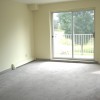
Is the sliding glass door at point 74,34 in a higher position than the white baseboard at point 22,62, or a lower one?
higher

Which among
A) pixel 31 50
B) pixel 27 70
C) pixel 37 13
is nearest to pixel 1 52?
pixel 27 70

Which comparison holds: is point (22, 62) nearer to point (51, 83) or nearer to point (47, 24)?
point (47, 24)

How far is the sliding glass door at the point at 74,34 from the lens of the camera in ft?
22.3

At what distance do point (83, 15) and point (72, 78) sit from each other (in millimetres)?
2974

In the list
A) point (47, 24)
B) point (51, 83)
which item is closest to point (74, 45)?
point (47, 24)

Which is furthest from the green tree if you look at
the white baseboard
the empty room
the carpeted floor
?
the white baseboard

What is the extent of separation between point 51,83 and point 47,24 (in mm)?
3346

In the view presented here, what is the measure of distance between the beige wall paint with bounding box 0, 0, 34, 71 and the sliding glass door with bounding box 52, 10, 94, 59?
1.05 m

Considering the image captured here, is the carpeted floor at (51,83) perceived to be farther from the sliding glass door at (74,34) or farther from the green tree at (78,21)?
the green tree at (78,21)

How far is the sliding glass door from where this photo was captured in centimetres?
679

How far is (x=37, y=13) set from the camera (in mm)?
7254

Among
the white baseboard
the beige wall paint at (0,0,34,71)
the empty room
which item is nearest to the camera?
the empty room

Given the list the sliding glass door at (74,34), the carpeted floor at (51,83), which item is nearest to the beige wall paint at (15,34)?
the carpeted floor at (51,83)

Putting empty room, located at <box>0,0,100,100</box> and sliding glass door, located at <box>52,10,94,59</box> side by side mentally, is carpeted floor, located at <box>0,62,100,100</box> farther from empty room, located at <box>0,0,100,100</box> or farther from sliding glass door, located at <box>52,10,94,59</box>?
sliding glass door, located at <box>52,10,94,59</box>
